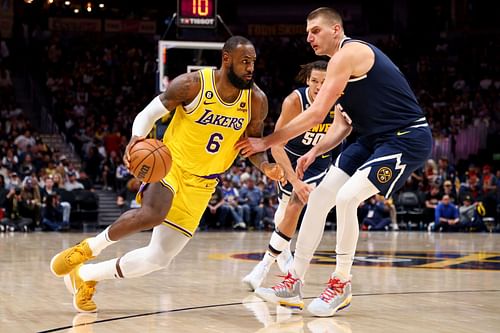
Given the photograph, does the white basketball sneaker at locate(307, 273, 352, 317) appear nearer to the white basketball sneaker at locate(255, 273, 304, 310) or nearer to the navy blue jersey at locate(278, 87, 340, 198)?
the white basketball sneaker at locate(255, 273, 304, 310)

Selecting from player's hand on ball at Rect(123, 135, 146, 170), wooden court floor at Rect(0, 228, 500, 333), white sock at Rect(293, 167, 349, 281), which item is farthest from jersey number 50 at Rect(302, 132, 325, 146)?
player's hand on ball at Rect(123, 135, 146, 170)

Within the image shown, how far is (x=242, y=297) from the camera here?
639 cm

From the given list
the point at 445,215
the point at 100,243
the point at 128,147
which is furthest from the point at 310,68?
the point at 445,215

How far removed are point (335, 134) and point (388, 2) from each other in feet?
Result: 74.0

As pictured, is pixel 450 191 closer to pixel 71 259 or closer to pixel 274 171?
pixel 274 171

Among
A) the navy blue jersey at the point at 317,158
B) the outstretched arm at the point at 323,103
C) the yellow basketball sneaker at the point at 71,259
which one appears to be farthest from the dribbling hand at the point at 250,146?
the navy blue jersey at the point at 317,158

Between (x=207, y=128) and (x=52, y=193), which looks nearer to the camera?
(x=207, y=128)

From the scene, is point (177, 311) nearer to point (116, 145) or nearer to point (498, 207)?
point (498, 207)

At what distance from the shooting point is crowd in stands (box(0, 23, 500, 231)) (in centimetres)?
1684

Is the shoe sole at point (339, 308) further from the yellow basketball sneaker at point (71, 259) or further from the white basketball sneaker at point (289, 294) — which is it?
the yellow basketball sneaker at point (71, 259)

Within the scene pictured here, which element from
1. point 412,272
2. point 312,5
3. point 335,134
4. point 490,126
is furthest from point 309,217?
point 312,5

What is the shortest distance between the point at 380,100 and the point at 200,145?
1.20 metres

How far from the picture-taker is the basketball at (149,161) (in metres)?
5.25

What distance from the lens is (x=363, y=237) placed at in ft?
46.4
